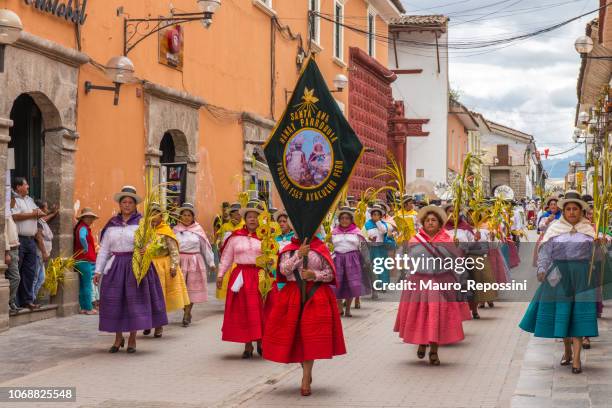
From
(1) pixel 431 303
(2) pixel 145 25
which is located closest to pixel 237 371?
(1) pixel 431 303

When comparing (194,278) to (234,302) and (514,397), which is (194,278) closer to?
(234,302)

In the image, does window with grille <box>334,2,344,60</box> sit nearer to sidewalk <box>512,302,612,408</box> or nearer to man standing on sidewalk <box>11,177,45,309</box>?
man standing on sidewalk <box>11,177,45,309</box>

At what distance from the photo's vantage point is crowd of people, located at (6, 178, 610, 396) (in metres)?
8.65

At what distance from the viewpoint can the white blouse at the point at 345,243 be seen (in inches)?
597

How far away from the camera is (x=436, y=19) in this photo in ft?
144

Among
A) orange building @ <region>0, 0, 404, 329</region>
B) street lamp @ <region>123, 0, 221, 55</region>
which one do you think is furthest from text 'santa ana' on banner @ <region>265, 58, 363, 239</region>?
street lamp @ <region>123, 0, 221, 55</region>

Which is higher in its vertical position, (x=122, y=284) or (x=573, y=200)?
(x=573, y=200)

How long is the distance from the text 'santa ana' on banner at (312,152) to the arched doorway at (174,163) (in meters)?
9.16

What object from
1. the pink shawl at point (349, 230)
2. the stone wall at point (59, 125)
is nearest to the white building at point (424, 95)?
the pink shawl at point (349, 230)

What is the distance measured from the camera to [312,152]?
28.1ft

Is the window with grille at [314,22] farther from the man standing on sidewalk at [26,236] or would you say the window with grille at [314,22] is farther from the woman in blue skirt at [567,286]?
the woman in blue skirt at [567,286]

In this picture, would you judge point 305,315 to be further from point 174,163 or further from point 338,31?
point 338,31

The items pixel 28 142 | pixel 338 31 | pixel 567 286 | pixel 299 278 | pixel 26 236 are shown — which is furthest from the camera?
pixel 338 31

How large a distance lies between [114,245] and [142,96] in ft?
20.9
